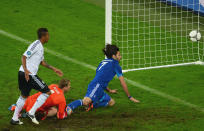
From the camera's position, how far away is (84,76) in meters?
10.4

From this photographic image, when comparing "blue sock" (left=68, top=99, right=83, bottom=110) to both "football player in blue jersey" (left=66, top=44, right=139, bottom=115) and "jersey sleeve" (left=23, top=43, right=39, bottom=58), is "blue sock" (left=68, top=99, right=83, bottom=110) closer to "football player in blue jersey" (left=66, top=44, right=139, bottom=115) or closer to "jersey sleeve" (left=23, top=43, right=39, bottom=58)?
"football player in blue jersey" (left=66, top=44, right=139, bottom=115)

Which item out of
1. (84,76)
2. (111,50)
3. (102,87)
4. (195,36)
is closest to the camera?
(102,87)

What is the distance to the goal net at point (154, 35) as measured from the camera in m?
11.4

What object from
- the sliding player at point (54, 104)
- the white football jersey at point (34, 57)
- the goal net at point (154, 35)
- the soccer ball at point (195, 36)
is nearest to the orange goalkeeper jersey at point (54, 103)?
the sliding player at point (54, 104)

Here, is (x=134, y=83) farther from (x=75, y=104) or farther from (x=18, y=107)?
(x=18, y=107)

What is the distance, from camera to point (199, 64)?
37.1ft

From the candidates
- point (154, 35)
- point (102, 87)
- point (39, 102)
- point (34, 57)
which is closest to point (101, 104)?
point (102, 87)

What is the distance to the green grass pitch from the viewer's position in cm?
791

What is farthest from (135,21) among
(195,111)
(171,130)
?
(171,130)

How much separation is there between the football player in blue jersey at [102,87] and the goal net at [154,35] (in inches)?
61.9

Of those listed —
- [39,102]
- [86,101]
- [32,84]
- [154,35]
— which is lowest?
[86,101]

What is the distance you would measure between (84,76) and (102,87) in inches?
73.7

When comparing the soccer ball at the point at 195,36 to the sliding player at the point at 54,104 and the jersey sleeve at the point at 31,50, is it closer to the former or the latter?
the sliding player at the point at 54,104

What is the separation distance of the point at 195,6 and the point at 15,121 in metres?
7.28
